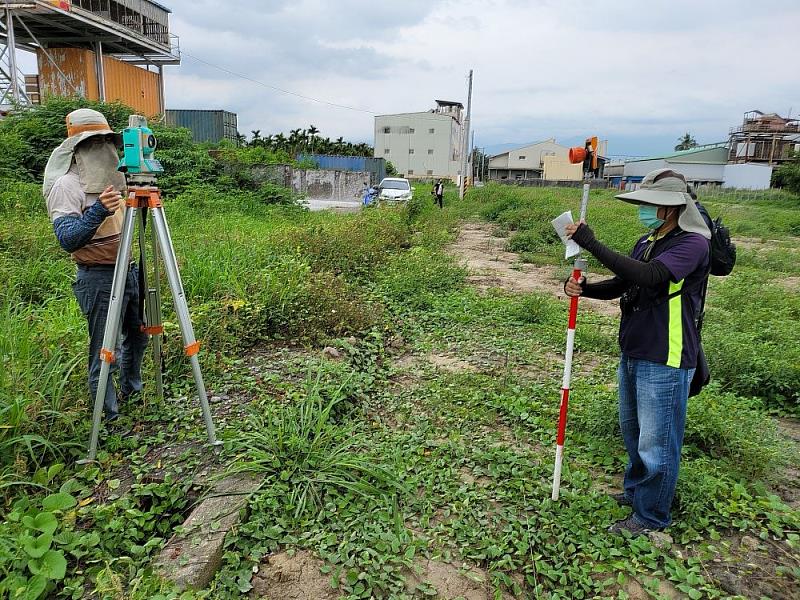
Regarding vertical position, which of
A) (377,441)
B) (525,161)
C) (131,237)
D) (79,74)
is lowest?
(377,441)

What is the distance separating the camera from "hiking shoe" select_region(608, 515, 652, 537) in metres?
2.90

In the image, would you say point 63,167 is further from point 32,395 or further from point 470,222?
point 470,222

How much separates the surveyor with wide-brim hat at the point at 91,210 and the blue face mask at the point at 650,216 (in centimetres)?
277

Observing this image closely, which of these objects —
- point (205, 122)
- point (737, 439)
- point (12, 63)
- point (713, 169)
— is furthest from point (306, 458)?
point (713, 169)

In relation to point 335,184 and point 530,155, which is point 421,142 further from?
point 335,184

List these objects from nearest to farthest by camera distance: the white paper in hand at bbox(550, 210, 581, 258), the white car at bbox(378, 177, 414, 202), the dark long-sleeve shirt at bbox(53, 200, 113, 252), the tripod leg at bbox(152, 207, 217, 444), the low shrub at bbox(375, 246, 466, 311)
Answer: the white paper in hand at bbox(550, 210, 581, 258), the dark long-sleeve shirt at bbox(53, 200, 113, 252), the tripod leg at bbox(152, 207, 217, 444), the low shrub at bbox(375, 246, 466, 311), the white car at bbox(378, 177, 414, 202)

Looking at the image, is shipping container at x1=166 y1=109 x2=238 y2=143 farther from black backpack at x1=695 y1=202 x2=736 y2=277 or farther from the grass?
black backpack at x1=695 y1=202 x2=736 y2=277

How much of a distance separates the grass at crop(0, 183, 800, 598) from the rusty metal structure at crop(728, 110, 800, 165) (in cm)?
4799

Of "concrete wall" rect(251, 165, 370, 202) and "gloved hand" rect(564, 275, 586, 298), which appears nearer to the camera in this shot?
"gloved hand" rect(564, 275, 586, 298)

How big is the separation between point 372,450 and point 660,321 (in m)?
1.89

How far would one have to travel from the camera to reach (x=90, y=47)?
21.2 m

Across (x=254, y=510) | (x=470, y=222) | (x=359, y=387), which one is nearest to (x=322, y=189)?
(x=470, y=222)

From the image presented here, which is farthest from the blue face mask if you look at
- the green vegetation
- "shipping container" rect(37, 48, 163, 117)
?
"shipping container" rect(37, 48, 163, 117)

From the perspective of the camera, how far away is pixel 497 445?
385cm
